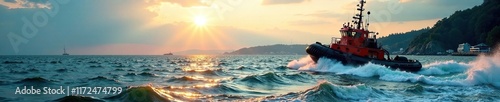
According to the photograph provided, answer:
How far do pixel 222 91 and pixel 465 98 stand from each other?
8788 millimetres

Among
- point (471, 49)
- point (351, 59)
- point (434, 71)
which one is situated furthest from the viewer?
point (471, 49)

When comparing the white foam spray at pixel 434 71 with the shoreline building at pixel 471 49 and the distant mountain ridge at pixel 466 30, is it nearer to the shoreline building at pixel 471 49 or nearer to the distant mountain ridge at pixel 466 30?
the distant mountain ridge at pixel 466 30

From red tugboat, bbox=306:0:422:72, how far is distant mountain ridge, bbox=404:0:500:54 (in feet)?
262

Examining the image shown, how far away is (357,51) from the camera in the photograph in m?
31.6

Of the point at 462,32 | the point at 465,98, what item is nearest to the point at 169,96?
the point at 465,98

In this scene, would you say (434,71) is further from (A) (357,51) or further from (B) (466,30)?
(B) (466,30)

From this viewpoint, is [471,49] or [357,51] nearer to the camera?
[357,51]

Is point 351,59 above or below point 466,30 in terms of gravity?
below

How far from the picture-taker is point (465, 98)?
14.6 m

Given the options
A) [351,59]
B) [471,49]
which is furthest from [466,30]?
[351,59]

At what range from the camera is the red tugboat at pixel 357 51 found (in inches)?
1184

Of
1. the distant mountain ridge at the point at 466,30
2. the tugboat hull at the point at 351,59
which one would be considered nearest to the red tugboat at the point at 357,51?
the tugboat hull at the point at 351,59

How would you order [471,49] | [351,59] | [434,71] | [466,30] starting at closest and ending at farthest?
[351,59], [434,71], [471,49], [466,30]

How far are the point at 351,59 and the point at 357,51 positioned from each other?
1.98 metres
